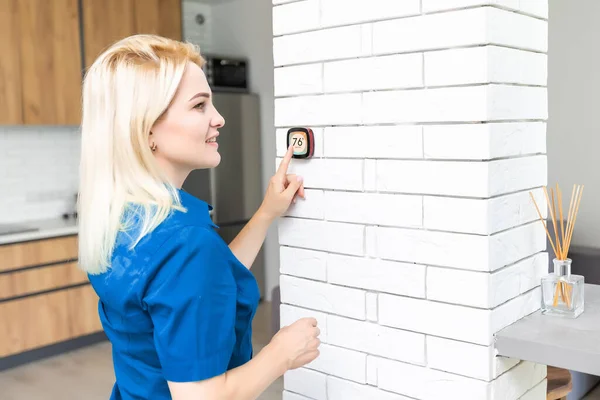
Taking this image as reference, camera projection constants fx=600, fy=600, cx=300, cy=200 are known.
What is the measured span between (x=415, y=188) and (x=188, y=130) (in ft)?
1.43

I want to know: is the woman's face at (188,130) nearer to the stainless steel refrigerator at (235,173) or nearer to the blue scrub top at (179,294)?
the blue scrub top at (179,294)

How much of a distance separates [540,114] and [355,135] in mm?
380

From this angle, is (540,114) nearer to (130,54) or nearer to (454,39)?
(454,39)

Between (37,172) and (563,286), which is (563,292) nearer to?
(563,286)

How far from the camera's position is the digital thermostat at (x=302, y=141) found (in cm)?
129

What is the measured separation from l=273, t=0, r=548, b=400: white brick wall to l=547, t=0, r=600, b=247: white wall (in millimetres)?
3005

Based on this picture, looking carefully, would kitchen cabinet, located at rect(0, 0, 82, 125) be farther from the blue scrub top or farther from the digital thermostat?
the blue scrub top

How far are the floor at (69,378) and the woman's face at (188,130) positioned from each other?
249 cm

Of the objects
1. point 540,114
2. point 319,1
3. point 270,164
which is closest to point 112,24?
point 270,164

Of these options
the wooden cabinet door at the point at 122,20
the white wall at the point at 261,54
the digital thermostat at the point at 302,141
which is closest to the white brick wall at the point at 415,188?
the digital thermostat at the point at 302,141

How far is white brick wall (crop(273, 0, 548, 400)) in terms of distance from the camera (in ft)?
3.45

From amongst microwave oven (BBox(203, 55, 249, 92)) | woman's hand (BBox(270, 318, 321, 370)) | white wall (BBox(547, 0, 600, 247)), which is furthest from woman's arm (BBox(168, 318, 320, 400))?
microwave oven (BBox(203, 55, 249, 92))

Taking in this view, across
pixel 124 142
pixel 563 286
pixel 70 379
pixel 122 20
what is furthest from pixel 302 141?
pixel 122 20

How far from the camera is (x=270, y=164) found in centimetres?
538
